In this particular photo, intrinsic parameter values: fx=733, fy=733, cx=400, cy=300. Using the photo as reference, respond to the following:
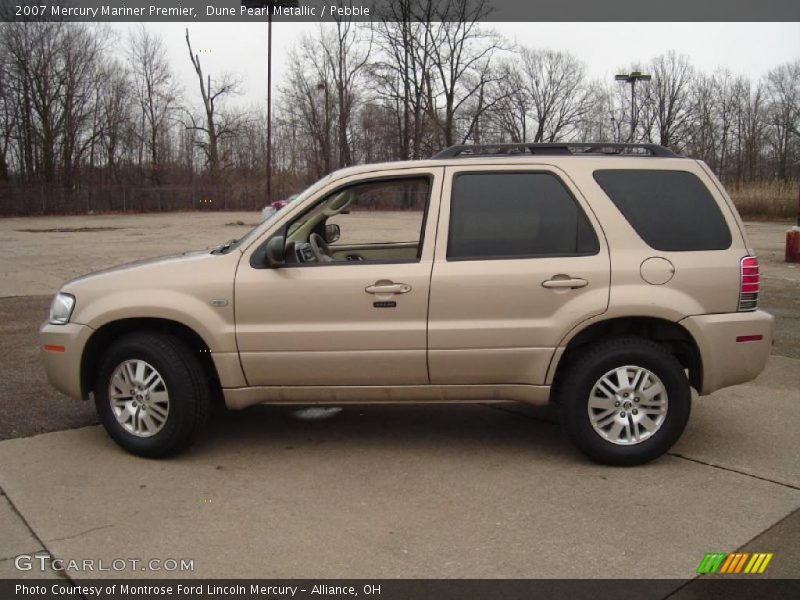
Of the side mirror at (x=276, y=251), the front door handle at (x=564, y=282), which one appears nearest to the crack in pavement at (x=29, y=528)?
the side mirror at (x=276, y=251)

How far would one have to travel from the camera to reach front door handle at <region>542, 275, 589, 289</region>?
14.6 ft

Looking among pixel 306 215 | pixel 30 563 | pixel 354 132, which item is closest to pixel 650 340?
pixel 306 215

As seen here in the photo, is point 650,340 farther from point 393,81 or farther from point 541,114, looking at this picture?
point 541,114

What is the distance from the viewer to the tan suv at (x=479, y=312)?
4.48m

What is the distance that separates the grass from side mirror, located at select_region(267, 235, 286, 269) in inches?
1530

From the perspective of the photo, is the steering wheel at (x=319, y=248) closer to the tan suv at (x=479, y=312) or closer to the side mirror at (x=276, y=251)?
the tan suv at (x=479, y=312)

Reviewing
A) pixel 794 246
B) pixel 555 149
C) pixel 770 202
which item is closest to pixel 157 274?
pixel 555 149

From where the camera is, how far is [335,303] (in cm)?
452

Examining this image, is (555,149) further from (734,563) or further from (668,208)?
(734,563)

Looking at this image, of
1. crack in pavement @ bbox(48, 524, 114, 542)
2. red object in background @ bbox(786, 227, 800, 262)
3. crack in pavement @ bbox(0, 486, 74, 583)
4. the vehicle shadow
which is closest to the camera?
crack in pavement @ bbox(0, 486, 74, 583)

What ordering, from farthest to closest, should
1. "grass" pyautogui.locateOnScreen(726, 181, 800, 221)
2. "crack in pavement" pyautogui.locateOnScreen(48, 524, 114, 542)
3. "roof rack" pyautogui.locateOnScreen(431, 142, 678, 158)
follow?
"grass" pyautogui.locateOnScreen(726, 181, 800, 221) → "roof rack" pyautogui.locateOnScreen(431, 142, 678, 158) → "crack in pavement" pyautogui.locateOnScreen(48, 524, 114, 542)

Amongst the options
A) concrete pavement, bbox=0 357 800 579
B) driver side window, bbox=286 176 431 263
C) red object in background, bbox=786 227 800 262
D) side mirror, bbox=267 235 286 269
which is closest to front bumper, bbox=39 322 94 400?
concrete pavement, bbox=0 357 800 579

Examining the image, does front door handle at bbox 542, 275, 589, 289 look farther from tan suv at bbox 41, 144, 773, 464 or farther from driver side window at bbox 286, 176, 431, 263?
driver side window at bbox 286, 176, 431, 263

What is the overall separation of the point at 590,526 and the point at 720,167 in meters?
74.4
